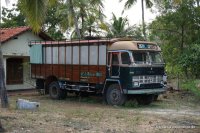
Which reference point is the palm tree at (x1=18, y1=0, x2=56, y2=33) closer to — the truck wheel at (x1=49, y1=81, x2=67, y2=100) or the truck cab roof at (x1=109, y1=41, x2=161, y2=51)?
the truck cab roof at (x1=109, y1=41, x2=161, y2=51)

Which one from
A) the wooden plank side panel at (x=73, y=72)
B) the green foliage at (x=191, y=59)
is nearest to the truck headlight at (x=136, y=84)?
the wooden plank side panel at (x=73, y=72)

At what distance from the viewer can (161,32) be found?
26.8m

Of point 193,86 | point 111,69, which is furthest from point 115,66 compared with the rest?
point 193,86

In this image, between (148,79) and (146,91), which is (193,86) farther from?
(146,91)

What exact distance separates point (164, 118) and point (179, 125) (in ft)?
5.90

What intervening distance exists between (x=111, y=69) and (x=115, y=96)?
49.9 inches

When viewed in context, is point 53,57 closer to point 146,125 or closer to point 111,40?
point 111,40

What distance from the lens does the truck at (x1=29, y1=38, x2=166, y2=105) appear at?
18344mm

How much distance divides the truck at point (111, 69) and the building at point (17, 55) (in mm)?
5264

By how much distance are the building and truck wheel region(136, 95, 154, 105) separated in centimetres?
897

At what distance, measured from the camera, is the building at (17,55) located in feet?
86.0

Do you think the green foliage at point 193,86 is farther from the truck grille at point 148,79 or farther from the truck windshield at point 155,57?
the truck windshield at point 155,57

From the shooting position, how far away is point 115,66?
18.6 metres

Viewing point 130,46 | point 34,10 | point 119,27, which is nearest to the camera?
point 34,10
